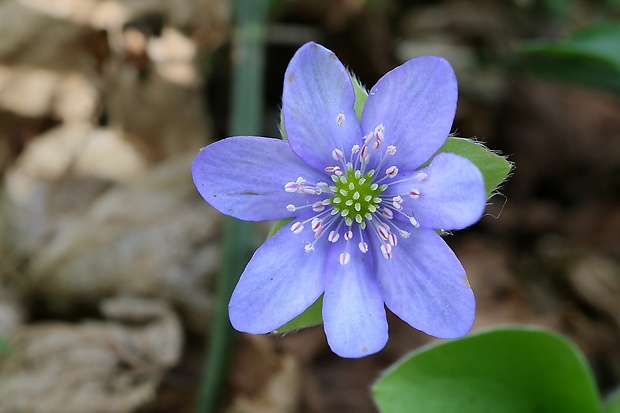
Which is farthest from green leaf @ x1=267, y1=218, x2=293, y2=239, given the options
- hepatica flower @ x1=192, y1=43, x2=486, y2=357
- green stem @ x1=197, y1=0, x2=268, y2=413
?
green stem @ x1=197, y1=0, x2=268, y2=413

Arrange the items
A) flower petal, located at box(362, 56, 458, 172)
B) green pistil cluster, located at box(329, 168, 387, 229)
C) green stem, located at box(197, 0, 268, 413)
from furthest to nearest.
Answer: green stem, located at box(197, 0, 268, 413), green pistil cluster, located at box(329, 168, 387, 229), flower petal, located at box(362, 56, 458, 172)

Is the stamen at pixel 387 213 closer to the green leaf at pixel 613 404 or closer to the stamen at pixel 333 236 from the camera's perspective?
the stamen at pixel 333 236

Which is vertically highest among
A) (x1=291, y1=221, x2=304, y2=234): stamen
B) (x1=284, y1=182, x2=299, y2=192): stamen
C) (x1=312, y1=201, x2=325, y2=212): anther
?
(x1=284, y1=182, x2=299, y2=192): stamen

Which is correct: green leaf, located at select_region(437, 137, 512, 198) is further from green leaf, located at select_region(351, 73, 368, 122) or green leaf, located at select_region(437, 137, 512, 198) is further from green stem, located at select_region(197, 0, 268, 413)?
green stem, located at select_region(197, 0, 268, 413)

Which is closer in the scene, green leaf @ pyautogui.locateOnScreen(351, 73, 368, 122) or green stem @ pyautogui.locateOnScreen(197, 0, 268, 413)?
green leaf @ pyautogui.locateOnScreen(351, 73, 368, 122)

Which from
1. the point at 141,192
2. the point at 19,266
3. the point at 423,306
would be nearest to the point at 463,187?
the point at 423,306

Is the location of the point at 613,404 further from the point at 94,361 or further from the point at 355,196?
the point at 94,361

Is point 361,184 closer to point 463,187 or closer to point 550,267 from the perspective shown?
point 463,187
